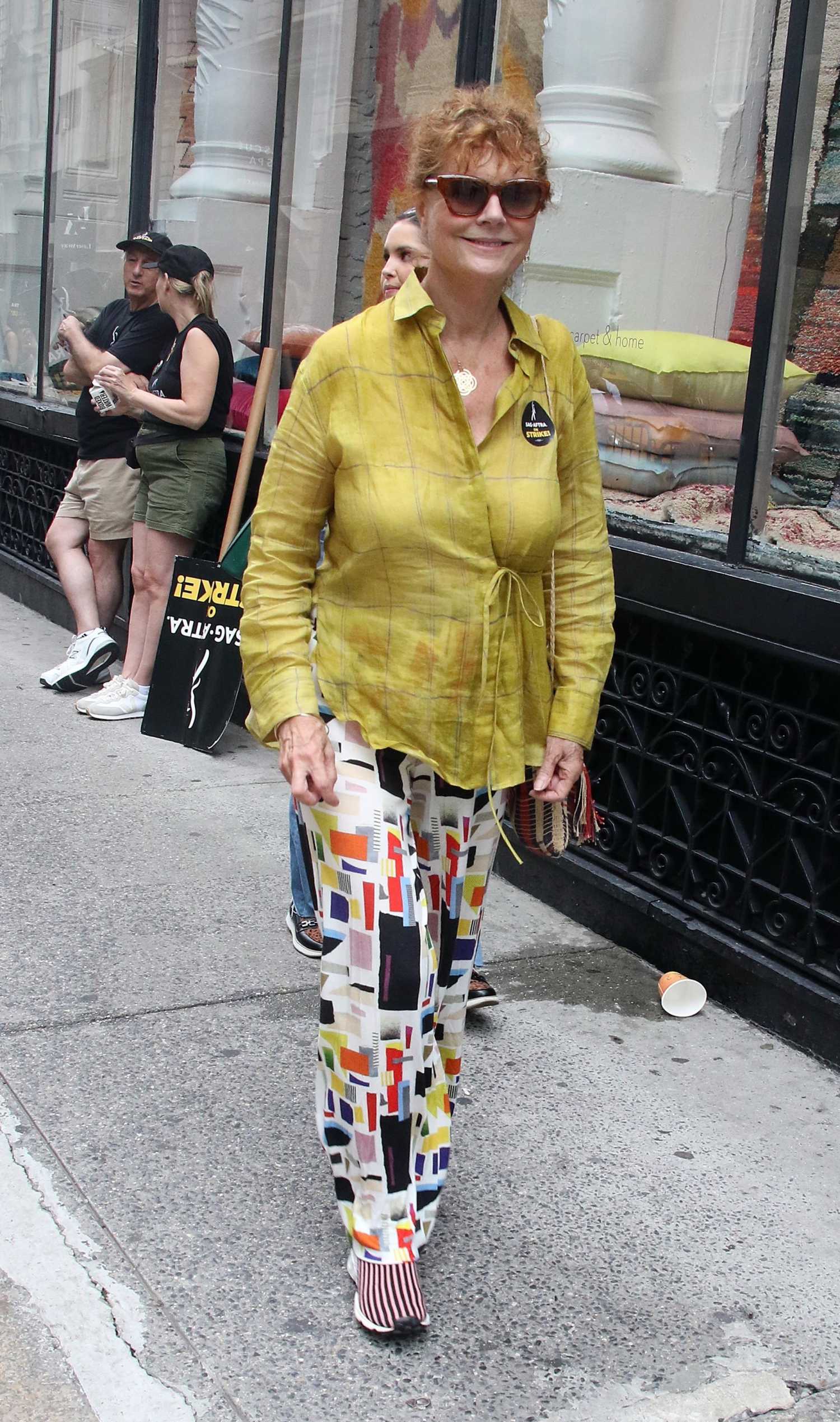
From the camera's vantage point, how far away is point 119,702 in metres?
6.74

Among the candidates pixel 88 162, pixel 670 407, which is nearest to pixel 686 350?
pixel 670 407

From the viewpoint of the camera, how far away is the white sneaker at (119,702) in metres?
6.70

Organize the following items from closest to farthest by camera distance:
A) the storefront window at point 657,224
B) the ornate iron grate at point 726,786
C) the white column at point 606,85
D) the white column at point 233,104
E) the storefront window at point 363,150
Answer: the ornate iron grate at point 726,786 < the storefront window at point 657,224 < the white column at point 606,85 < the storefront window at point 363,150 < the white column at point 233,104

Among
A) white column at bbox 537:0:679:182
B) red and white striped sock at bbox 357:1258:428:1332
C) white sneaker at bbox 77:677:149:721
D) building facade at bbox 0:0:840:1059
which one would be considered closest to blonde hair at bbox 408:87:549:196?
building facade at bbox 0:0:840:1059

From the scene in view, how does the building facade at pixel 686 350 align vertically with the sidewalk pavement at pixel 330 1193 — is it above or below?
above

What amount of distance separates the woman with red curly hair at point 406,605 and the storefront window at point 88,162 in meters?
6.30

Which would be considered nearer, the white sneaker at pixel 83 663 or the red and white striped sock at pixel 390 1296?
the red and white striped sock at pixel 390 1296

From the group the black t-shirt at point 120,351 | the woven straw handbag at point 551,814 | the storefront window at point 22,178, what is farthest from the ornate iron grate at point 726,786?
the storefront window at point 22,178

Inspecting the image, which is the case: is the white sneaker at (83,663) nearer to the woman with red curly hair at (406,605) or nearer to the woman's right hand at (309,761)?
the woman with red curly hair at (406,605)

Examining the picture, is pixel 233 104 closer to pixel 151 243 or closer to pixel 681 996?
pixel 151 243

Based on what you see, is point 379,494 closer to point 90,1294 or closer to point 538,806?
point 538,806

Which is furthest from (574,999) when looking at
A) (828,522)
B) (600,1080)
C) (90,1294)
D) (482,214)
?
(482,214)

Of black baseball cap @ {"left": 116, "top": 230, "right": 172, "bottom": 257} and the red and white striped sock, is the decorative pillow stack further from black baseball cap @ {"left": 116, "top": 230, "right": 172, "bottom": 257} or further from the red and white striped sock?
black baseball cap @ {"left": 116, "top": 230, "right": 172, "bottom": 257}

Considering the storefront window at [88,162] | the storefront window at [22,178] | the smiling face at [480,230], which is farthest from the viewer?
the storefront window at [22,178]
